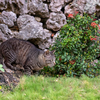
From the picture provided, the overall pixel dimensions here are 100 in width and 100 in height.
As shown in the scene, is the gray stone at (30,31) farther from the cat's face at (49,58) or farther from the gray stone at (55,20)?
the cat's face at (49,58)

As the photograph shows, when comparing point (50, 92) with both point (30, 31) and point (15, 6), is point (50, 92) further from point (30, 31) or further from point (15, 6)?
point (15, 6)

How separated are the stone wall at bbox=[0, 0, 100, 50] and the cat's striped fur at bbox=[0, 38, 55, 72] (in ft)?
2.37

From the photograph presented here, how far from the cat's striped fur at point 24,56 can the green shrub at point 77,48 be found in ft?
1.58

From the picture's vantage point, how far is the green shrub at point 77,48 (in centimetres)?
523

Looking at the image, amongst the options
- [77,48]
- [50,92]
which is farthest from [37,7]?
[50,92]

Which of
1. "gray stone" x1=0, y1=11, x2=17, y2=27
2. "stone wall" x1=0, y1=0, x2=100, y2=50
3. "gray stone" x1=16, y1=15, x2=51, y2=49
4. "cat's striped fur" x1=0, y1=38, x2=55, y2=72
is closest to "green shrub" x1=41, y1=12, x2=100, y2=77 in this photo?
"cat's striped fur" x1=0, y1=38, x2=55, y2=72

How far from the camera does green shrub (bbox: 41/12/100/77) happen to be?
17.1 ft

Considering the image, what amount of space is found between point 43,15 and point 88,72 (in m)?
3.89

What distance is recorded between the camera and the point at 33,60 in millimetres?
5520

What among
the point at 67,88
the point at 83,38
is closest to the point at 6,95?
the point at 67,88

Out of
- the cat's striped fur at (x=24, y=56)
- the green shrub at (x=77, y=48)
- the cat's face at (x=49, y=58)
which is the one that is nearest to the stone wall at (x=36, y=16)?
the cat's striped fur at (x=24, y=56)

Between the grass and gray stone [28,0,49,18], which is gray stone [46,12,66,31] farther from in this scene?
the grass

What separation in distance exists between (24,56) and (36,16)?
2786 mm

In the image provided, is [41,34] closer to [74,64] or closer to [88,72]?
[74,64]
